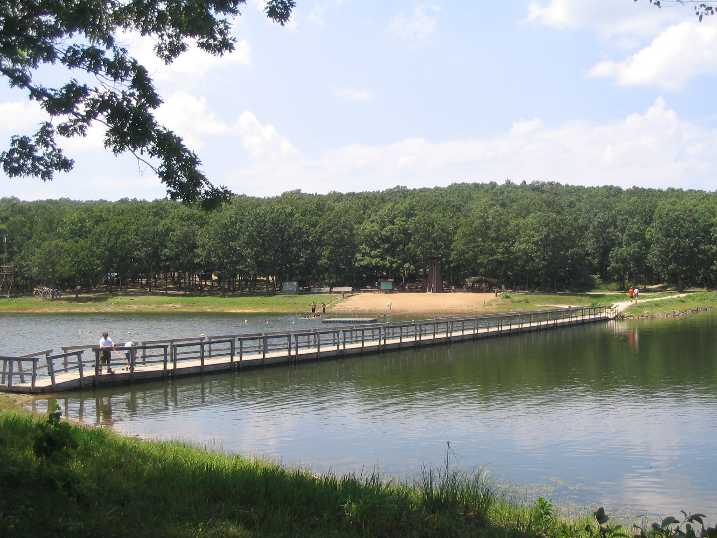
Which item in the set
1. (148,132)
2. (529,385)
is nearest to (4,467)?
(148,132)

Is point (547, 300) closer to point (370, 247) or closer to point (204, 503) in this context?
point (370, 247)

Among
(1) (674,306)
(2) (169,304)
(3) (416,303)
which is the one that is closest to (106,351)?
(3) (416,303)

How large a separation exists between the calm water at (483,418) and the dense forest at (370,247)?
3045 inches

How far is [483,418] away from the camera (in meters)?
25.4

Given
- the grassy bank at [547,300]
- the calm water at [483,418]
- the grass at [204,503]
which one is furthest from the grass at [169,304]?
the grass at [204,503]

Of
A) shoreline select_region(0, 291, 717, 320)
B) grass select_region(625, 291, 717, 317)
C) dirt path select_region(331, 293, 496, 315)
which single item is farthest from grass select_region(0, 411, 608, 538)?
dirt path select_region(331, 293, 496, 315)

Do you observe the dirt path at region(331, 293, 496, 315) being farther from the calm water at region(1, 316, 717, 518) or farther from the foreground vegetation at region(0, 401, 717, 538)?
the foreground vegetation at region(0, 401, 717, 538)

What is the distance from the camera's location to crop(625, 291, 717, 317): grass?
273 feet

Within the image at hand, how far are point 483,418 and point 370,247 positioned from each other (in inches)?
4034

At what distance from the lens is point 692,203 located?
129250 millimetres

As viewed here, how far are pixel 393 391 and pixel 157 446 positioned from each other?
15.7 metres

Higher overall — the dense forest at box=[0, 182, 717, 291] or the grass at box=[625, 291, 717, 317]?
the dense forest at box=[0, 182, 717, 291]

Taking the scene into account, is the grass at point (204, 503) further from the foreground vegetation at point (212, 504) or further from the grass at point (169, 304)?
the grass at point (169, 304)

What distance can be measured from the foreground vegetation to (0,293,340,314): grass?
88969 millimetres
